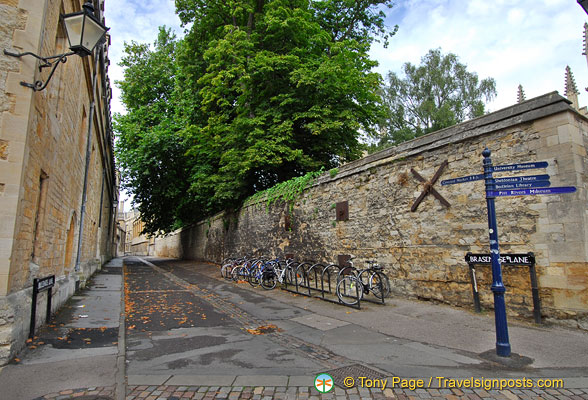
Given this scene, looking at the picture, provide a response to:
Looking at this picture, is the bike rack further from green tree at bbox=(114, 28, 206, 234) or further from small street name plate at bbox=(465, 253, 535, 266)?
green tree at bbox=(114, 28, 206, 234)

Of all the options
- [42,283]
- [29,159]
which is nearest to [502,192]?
[29,159]

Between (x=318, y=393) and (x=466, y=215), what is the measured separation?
513cm

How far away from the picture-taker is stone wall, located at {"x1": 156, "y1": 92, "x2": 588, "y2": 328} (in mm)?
5441

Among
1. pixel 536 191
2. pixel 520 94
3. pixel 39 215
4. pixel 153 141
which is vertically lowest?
pixel 39 215

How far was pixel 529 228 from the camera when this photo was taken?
5828 mm

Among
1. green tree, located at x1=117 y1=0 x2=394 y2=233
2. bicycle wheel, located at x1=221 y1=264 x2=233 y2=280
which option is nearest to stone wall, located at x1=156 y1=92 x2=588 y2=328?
bicycle wheel, located at x1=221 y1=264 x2=233 y2=280

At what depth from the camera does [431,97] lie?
34.6m

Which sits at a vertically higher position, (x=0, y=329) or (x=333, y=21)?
(x=333, y=21)

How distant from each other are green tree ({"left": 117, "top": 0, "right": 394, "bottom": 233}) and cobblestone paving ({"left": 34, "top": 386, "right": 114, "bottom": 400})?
1103 cm

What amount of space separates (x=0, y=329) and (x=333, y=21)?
2016 cm

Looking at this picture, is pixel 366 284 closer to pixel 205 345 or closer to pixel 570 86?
pixel 205 345

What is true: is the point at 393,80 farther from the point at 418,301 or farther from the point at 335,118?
the point at 418,301

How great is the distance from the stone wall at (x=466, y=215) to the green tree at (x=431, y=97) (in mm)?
25154

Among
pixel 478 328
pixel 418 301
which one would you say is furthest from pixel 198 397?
pixel 418 301
